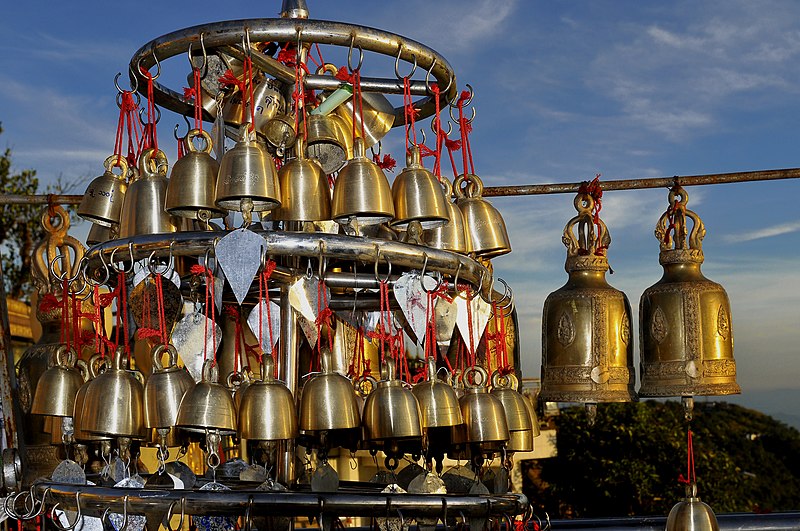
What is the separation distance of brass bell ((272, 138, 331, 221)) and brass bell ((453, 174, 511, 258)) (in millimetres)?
649

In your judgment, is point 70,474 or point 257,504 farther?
point 70,474

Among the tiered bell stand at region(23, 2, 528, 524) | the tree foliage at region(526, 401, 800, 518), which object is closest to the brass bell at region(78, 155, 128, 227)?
the tiered bell stand at region(23, 2, 528, 524)

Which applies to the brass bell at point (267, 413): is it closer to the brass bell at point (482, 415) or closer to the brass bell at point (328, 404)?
the brass bell at point (328, 404)

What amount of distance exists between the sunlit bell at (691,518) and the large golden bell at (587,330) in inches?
19.6

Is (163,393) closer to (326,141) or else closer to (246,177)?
(246,177)

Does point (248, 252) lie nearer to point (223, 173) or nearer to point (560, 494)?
point (223, 173)

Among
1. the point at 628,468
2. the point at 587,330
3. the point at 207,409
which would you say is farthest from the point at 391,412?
the point at 628,468

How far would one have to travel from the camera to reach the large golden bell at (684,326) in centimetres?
419

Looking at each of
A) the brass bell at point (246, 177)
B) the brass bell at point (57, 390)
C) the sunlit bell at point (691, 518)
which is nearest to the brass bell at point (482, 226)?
the brass bell at point (246, 177)

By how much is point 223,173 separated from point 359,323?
1213 mm

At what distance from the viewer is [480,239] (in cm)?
331

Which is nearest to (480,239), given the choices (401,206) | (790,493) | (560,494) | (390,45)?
(401,206)

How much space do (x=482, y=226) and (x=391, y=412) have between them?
0.85 meters

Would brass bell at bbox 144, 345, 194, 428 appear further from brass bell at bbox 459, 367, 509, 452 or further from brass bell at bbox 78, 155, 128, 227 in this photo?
brass bell at bbox 459, 367, 509, 452
